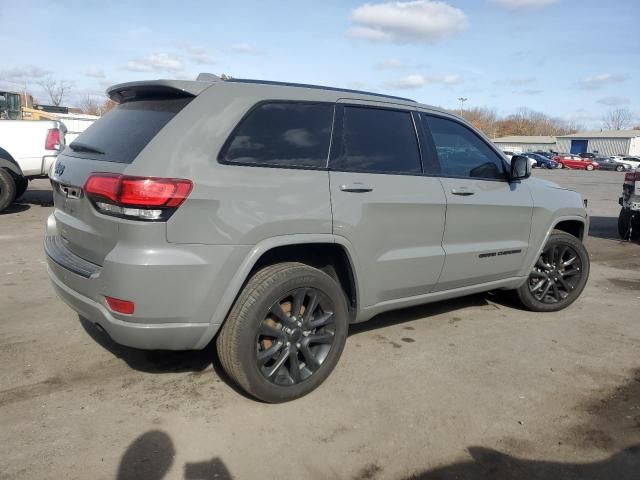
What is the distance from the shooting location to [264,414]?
3248 mm

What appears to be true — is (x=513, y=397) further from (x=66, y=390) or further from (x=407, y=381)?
(x=66, y=390)

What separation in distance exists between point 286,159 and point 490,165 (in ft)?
6.74

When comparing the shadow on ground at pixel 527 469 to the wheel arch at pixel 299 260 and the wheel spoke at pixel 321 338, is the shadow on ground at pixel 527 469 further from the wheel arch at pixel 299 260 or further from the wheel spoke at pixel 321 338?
the wheel arch at pixel 299 260

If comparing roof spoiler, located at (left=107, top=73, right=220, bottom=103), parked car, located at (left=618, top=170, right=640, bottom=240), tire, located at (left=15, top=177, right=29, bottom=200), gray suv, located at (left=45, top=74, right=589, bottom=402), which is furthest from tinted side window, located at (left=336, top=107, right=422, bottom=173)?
tire, located at (left=15, top=177, right=29, bottom=200)

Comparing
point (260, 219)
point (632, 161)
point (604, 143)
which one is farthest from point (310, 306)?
point (604, 143)

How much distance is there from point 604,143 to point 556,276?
285 ft

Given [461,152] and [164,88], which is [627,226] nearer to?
[461,152]

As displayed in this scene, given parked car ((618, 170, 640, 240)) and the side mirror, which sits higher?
the side mirror

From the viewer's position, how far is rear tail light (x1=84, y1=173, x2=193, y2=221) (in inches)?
110

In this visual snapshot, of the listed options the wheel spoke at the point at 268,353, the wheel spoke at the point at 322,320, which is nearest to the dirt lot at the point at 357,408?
the wheel spoke at the point at 268,353

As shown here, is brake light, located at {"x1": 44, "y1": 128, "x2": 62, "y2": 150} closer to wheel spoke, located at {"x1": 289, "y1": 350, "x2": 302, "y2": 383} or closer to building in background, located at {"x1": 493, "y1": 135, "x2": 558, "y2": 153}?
wheel spoke, located at {"x1": 289, "y1": 350, "x2": 302, "y2": 383}

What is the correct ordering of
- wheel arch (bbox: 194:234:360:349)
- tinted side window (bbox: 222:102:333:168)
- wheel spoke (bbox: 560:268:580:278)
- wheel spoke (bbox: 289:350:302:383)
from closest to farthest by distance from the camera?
1. wheel arch (bbox: 194:234:360:349)
2. tinted side window (bbox: 222:102:333:168)
3. wheel spoke (bbox: 289:350:302:383)
4. wheel spoke (bbox: 560:268:580:278)

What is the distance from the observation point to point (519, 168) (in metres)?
4.56

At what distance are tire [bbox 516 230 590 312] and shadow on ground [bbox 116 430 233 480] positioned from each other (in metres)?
3.46
